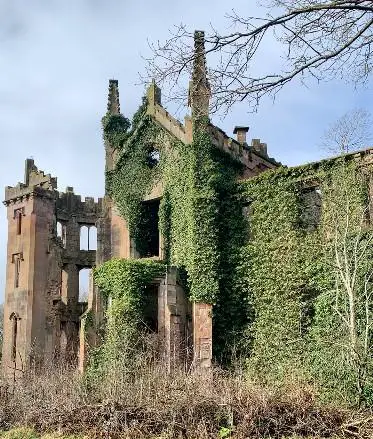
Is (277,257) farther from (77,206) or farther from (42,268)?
(77,206)

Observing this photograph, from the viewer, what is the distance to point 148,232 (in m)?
30.2

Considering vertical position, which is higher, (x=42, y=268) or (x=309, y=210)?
(x=309, y=210)

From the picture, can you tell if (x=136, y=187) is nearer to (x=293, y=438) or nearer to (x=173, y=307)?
(x=173, y=307)

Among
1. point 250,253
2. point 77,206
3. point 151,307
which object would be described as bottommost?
point 151,307

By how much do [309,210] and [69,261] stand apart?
17482 millimetres

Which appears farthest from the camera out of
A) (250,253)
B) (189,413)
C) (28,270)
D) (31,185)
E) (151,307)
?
(31,185)

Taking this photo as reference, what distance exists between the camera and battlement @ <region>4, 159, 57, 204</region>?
119 ft

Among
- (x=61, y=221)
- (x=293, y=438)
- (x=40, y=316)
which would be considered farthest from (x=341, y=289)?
(x=61, y=221)

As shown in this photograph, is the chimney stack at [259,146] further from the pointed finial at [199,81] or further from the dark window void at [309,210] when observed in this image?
the pointed finial at [199,81]

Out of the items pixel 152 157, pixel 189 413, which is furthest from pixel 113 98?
pixel 189 413

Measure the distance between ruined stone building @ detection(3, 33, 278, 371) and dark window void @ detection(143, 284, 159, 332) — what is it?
0.25ft

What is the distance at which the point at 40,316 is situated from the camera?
1342 inches

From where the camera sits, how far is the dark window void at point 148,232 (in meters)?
30.2

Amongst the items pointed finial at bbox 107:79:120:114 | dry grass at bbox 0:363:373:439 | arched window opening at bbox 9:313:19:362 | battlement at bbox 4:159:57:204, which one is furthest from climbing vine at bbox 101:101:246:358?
arched window opening at bbox 9:313:19:362
